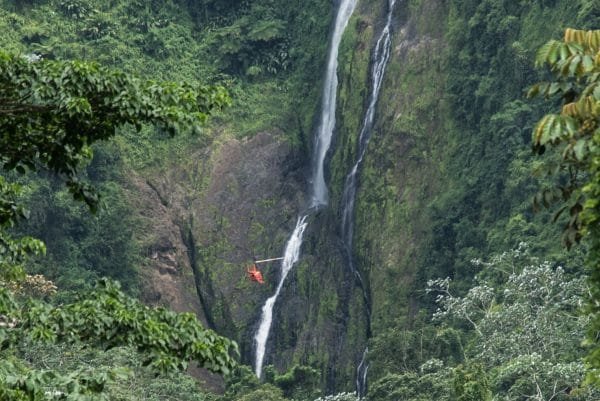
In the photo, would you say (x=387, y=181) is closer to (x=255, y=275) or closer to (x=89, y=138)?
(x=255, y=275)

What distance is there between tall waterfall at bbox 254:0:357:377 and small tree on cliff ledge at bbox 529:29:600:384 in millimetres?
30095

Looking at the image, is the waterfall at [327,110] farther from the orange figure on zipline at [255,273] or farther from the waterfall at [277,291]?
the orange figure on zipline at [255,273]

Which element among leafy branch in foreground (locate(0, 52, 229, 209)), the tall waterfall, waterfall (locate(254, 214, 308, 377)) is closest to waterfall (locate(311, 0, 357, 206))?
the tall waterfall

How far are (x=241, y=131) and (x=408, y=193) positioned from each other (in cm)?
684

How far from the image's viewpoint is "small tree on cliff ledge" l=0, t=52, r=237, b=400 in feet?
37.1

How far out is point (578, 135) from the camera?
9.95 meters

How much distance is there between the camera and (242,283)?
42.4 metres

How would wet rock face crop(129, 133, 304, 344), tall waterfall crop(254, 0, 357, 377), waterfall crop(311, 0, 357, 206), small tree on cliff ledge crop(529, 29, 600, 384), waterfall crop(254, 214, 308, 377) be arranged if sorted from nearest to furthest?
small tree on cliff ledge crop(529, 29, 600, 384) → waterfall crop(254, 214, 308, 377) → tall waterfall crop(254, 0, 357, 377) → wet rock face crop(129, 133, 304, 344) → waterfall crop(311, 0, 357, 206)

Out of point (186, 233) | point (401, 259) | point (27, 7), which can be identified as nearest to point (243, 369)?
point (401, 259)

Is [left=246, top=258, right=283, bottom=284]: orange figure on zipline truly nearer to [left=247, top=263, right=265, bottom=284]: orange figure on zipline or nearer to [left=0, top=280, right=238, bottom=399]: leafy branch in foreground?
[left=247, top=263, right=265, bottom=284]: orange figure on zipline

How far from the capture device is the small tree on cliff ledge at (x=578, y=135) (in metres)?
9.74

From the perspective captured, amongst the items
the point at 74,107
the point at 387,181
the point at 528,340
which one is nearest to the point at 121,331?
the point at 74,107

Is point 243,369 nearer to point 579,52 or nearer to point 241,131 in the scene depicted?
point 241,131

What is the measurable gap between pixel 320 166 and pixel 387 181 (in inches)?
142
